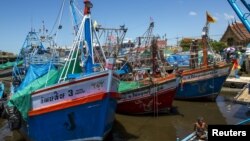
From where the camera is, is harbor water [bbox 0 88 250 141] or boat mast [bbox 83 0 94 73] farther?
harbor water [bbox 0 88 250 141]

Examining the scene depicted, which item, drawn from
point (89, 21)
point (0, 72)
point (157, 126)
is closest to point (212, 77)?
point (157, 126)

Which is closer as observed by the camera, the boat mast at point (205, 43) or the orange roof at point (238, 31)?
the boat mast at point (205, 43)

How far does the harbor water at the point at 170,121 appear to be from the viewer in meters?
16.5

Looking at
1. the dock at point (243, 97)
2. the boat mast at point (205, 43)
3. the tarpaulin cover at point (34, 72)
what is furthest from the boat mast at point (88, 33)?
the boat mast at point (205, 43)

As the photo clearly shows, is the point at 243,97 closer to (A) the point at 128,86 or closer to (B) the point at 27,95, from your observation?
(A) the point at 128,86

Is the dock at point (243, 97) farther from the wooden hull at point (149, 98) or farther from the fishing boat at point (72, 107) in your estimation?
the fishing boat at point (72, 107)

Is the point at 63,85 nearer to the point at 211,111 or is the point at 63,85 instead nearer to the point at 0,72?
the point at 211,111

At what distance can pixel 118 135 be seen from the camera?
1656cm

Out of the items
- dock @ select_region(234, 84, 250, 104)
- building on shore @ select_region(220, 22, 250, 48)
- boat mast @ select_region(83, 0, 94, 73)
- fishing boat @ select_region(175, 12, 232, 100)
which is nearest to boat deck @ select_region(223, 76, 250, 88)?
fishing boat @ select_region(175, 12, 232, 100)

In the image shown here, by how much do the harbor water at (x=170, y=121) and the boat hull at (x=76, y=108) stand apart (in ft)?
8.51

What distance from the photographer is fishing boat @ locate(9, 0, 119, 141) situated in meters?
13.0

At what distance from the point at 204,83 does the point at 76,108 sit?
13.1 m

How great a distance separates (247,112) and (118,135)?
802 cm

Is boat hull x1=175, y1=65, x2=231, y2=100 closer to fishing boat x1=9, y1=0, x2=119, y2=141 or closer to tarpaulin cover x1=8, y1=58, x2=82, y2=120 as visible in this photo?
tarpaulin cover x1=8, y1=58, x2=82, y2=120
